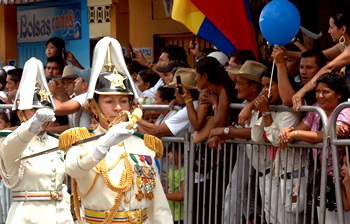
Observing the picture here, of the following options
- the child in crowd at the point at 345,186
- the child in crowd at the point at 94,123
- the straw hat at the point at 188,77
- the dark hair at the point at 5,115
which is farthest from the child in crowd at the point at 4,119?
the child in crowd at the point at 345,186

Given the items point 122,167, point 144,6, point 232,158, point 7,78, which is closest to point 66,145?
point 122,167

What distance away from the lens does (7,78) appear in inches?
329

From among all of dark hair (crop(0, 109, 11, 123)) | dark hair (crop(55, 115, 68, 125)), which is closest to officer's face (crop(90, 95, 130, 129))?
dark hair (crop(55, 115, 68, 125))

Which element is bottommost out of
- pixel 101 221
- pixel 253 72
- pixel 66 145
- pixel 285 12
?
pixel 101 221

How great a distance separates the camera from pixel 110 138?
9.95 feet

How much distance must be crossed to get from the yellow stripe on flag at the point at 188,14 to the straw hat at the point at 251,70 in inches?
61.5

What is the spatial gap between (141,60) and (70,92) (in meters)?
1.09

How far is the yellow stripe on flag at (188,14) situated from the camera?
6402 mm

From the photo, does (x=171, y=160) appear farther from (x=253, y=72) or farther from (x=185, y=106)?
(x=253, y=72)

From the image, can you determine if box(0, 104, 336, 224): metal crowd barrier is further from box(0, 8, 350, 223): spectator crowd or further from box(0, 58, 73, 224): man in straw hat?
box(0, 58, 73, 224): man in straw hat

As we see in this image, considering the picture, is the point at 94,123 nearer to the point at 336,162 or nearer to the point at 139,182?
the point at 139,182

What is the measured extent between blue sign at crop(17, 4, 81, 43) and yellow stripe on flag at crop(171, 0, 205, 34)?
5.69 metres

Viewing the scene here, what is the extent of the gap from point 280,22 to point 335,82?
847mm

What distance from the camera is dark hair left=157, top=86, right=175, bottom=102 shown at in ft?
19.4
